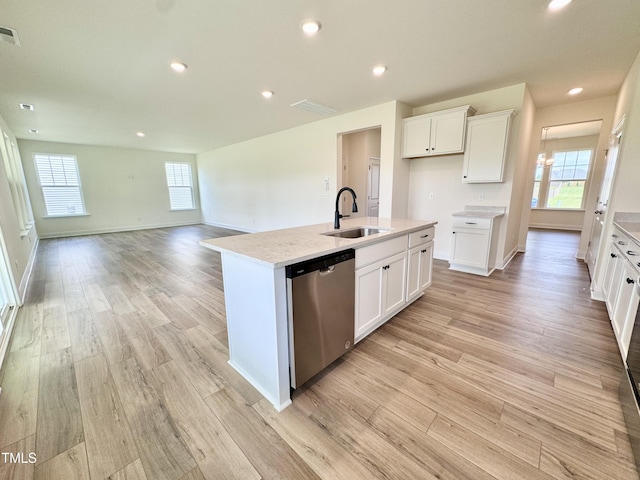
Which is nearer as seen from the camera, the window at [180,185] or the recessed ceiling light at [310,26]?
the recessed ceiling light at [310,26]

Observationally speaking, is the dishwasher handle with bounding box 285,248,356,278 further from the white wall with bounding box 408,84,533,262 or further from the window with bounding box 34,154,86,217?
the window with bounding box 34,154,86,217

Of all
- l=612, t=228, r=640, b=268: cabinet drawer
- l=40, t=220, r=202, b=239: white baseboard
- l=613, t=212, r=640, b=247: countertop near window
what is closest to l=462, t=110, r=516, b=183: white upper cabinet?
l=613, t=212, r=640, b=247: countertop near window

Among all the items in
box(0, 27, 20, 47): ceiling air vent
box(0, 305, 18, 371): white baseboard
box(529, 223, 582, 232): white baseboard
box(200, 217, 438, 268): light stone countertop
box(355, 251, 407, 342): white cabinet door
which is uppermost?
box(0, 27, 20, 47): ceiling air vent

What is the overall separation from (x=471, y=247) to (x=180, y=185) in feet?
30.8

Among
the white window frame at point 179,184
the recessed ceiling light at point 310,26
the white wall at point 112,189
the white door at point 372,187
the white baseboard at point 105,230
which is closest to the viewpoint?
the recessed ceiling light at point 310,26

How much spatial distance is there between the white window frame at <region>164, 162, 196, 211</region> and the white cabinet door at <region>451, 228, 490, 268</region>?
29.7ft

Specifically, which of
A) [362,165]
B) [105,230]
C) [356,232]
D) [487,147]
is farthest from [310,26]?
[105,230]

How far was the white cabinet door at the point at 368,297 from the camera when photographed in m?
1.93

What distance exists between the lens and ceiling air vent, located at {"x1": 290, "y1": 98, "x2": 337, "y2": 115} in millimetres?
4016

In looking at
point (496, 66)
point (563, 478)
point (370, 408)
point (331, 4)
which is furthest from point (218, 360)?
point (496, 66)

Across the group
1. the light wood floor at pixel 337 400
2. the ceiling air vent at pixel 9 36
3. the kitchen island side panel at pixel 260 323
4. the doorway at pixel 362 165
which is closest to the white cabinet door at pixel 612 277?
the light wood floor at pixel 337 400

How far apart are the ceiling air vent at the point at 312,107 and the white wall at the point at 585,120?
363 cm

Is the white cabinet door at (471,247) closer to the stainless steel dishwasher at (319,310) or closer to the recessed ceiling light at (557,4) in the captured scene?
the recessed ceiling light at (557,4)

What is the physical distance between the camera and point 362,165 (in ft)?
19.8
